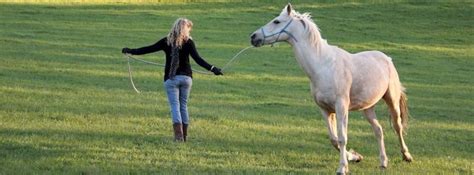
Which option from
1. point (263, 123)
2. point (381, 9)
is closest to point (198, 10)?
point (381, 9)

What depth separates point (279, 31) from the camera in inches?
437

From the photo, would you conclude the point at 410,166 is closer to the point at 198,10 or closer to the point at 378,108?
the point at 378,108

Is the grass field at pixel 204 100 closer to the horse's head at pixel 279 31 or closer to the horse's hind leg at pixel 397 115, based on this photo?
the horse's hind leg at pixel 397 115

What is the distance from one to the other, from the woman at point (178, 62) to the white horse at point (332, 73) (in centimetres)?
184

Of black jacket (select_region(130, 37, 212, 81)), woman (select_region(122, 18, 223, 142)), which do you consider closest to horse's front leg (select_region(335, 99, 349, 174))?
woman (select_region(122, 18, 223, 142))

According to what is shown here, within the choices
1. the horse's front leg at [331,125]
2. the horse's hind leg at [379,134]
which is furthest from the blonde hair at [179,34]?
the horse's hind leg at [379,134]

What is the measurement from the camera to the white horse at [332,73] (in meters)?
10.9

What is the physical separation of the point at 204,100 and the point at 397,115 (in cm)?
779

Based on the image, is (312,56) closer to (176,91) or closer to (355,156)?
(355,156)

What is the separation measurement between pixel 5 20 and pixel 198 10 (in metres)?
13.5

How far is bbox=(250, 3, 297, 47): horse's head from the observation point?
11.1 m

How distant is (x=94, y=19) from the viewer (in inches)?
1524

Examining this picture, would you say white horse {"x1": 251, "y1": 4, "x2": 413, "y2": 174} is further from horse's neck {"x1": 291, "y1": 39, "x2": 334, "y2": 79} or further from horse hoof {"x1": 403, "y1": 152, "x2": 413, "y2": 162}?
horse hoof {"x1": 403, "y1": 152, "x2": 413, "y2": 162}

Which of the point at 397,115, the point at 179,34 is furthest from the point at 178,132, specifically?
the point at 397,115
